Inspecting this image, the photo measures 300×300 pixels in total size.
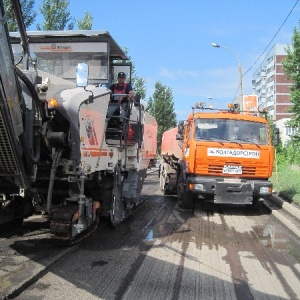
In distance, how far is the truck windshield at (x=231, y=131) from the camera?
10.8 metres

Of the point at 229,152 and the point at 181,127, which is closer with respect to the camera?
the point at 229,152

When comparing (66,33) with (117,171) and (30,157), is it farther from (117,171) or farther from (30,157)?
(30,157)

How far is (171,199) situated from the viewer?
13.6 meters

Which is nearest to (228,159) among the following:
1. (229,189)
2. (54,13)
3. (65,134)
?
(229,189)

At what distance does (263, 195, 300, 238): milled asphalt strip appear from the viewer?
29.6 feet

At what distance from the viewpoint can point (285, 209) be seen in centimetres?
1131

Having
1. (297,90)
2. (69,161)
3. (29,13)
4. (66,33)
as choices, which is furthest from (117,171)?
(297,90)

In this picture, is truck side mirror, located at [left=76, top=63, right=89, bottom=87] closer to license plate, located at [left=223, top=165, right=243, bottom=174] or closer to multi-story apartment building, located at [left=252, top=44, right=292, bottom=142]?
license plate, located at [left=223, top=165, right=243, bottom=174]

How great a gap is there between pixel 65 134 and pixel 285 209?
7.28m

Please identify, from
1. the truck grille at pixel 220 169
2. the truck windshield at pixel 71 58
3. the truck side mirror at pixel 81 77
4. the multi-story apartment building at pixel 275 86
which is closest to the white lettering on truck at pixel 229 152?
the truck grille at pixel 220 169

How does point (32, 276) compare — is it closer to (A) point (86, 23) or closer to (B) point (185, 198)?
(B) point (185, 198)

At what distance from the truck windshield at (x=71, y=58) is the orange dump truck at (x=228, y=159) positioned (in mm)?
3396

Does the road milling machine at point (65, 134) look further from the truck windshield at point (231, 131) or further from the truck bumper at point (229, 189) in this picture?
the truck windshield at point (231, 131)

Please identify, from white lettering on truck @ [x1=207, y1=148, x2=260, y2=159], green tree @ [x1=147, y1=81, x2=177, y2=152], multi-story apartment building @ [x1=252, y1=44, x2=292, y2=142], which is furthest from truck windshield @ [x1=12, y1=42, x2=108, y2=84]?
multi-story apartment building @ [x1=252, y1=44, x2=292, y2=142]
